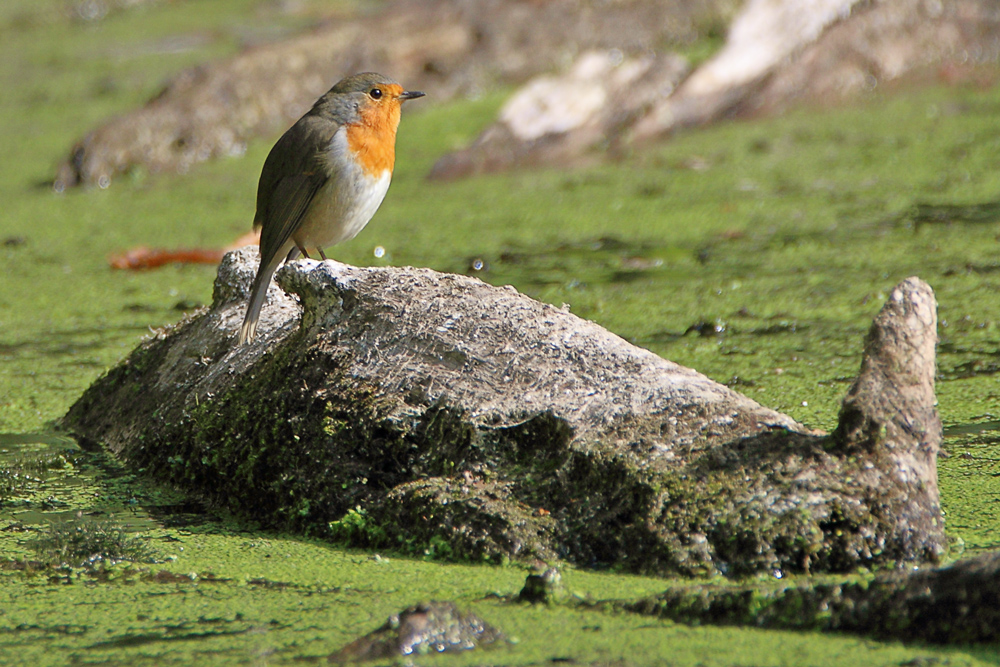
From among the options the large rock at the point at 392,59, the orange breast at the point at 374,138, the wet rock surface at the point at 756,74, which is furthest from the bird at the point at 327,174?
the large rock at the point at 392,59

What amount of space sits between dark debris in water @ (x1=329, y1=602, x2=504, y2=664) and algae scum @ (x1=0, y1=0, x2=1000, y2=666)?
4 cm

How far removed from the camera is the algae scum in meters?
2.11

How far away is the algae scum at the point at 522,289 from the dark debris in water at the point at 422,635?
0.12 feet

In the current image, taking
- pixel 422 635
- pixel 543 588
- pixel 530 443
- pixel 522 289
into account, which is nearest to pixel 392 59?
pixel 522 289

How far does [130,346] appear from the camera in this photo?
422 cm

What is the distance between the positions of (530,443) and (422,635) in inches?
26.0

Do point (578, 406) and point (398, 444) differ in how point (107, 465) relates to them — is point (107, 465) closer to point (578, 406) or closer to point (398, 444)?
point (398, 444)

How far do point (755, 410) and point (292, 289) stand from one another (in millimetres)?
1223

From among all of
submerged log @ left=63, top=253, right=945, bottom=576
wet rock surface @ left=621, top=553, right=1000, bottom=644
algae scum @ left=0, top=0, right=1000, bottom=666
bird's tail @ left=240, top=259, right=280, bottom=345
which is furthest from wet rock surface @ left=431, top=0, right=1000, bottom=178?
wet rock surface @ left=621, top=553, right=1000, bottom=644

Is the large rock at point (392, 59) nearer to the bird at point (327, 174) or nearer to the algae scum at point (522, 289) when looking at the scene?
the algae scum at point (522, 289)

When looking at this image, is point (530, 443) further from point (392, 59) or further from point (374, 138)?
Answer: point (392, 59)

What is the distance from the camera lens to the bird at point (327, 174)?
11.9 feet

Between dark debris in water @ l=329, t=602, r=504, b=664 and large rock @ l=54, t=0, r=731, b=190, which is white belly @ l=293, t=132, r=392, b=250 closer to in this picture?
dark debris in water @ l=329, t=602, r=504, b=664

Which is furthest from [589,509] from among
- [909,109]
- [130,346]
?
[909,109]
